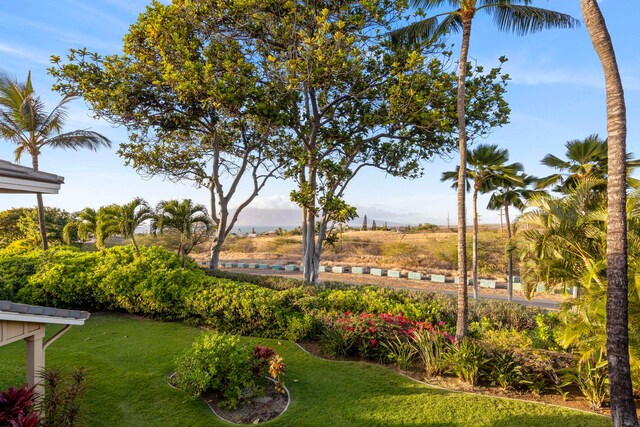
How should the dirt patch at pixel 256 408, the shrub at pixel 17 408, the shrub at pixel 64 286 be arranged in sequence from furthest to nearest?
the shrub at pixel 64 286, the dirt patch at pixel 256 408, the shrub at pixel 17 408

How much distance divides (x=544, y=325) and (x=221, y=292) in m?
8.20

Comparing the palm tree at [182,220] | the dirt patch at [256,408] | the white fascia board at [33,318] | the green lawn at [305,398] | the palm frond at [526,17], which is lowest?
the dirt patch at [256,408]

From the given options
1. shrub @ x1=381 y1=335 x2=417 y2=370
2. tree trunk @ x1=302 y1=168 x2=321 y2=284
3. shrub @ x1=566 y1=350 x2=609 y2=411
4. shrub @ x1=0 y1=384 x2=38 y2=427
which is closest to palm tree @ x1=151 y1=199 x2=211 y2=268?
tree trunk @ x1=302 y1=168 x2=321 y2=284

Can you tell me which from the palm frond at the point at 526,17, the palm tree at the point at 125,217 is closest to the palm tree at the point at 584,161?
the palm frond at the point at 526,17

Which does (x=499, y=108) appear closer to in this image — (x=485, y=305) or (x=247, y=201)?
(x=485, y=305)

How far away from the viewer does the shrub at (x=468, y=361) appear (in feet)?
21.9

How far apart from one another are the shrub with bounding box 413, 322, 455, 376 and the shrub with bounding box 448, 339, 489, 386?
20 cm

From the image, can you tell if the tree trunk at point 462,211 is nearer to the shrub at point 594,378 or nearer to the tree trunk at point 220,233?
the shrub at point 594,378

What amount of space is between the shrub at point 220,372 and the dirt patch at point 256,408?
0.11m

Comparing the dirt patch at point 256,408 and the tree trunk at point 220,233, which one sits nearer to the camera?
the dirt patch at point 256,408

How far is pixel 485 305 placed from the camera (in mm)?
10219

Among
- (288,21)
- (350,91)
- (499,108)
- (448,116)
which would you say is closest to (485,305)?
(448,116)

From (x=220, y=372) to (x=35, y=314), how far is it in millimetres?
3043

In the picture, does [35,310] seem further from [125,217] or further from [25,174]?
[125,217]
